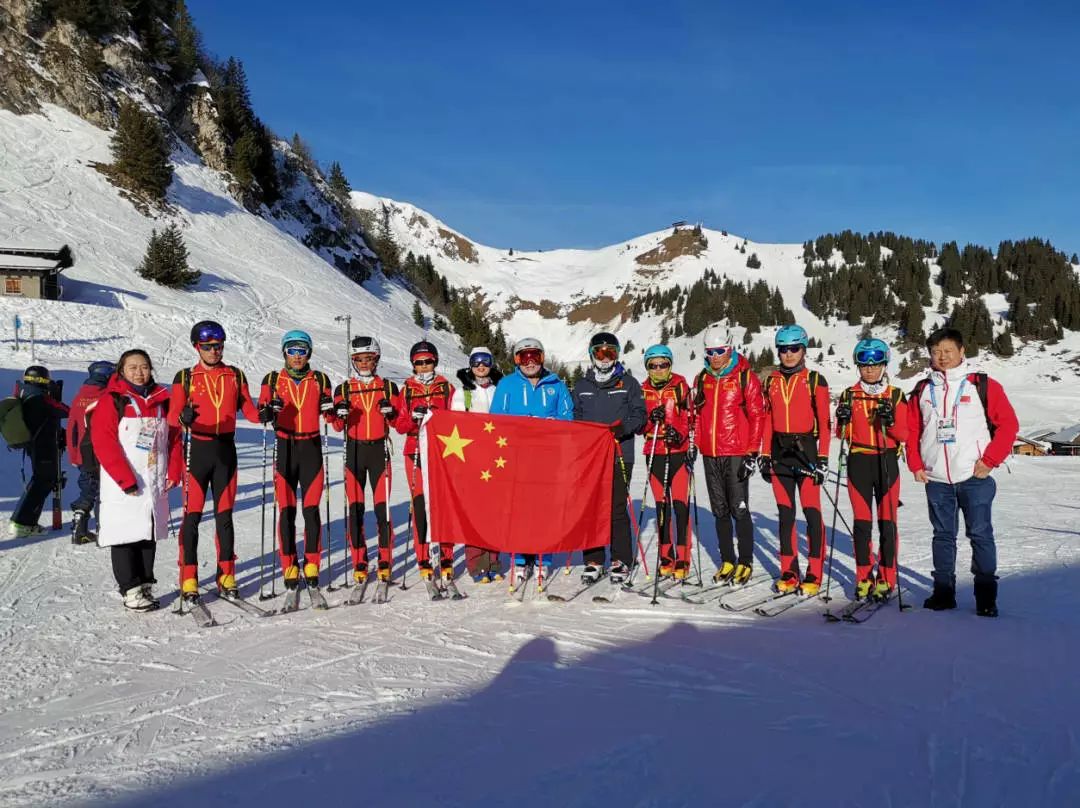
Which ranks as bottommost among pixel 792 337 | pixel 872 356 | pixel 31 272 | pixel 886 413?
pixel 886 413

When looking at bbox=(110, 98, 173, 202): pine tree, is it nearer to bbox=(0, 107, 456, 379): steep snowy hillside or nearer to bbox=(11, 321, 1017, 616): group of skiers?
bbox=(0, 107, 456, 379): steep snowy hillside

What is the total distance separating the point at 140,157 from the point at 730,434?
6730 cm

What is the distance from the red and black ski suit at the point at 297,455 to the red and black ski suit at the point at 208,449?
14.9 inches

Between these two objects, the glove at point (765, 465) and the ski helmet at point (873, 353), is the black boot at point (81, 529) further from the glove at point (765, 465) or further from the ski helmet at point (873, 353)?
the ski helmet at point (873, 353)

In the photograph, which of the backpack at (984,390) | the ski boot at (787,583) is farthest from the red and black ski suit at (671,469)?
the backpack at (984,390)

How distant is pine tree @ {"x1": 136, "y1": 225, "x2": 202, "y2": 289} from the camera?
165 ft

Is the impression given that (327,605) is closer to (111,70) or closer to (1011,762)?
(1011,762)

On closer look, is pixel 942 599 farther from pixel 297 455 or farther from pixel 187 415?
pixel 187 415

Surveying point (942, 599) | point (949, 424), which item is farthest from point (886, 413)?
point (942, 599)

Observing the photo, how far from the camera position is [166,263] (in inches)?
1988

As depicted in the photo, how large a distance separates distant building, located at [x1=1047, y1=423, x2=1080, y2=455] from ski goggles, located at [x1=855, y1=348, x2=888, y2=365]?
61.9m

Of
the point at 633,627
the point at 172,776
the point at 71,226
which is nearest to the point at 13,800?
the point at 172,776

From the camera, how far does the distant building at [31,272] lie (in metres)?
41.1

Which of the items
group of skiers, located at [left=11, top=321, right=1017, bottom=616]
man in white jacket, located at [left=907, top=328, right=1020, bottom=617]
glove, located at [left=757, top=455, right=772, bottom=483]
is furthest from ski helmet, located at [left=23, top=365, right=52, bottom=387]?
man in white jacket, located at [left=907, top=328, right=1020, bottom=617]
